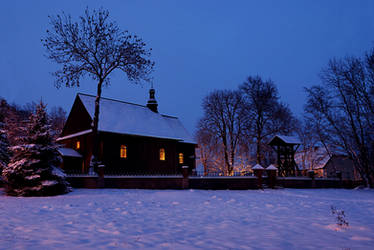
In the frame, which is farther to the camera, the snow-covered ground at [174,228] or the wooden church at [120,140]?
the wooden church at [120,140]

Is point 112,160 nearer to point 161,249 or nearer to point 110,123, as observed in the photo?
point 110,123

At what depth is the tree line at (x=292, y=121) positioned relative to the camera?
2433 centimetres

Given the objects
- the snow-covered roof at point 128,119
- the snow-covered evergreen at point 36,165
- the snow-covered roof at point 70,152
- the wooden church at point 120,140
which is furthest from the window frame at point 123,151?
the snow-covered evergreen at point 36,165

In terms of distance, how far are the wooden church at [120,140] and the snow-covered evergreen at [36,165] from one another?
8.78 metres

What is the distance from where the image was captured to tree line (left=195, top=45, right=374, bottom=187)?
79.8ft

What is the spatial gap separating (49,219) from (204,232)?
178 inches

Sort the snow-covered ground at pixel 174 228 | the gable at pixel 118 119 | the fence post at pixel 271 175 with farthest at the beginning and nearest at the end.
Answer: the gable at pixel 118 119 → the fence post at pixel 271 175 → the snow-covered ground at pixel 174 228

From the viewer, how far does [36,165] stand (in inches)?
530

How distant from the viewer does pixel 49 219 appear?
7.70 m

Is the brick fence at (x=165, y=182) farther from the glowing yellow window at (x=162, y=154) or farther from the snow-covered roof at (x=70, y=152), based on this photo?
the glowing yellow window at (x=162, y=154)

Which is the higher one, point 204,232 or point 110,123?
point 110,123

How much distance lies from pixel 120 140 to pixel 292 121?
2295 cm

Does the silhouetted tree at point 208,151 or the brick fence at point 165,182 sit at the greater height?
the silhouetted tree at point 208,151

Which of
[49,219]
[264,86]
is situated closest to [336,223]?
[49,219]
